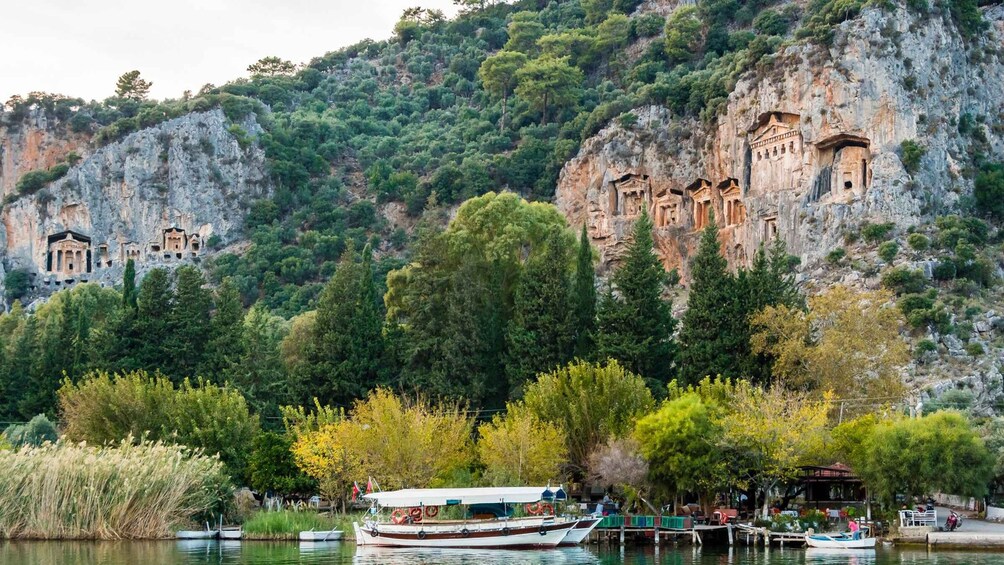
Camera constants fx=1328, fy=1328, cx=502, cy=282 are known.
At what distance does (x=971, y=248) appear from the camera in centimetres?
8581

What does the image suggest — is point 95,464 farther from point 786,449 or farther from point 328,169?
point 328,169

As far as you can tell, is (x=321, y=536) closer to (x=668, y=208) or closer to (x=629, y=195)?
(x=668, y=208)

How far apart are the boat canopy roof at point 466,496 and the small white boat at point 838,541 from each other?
32.7ft

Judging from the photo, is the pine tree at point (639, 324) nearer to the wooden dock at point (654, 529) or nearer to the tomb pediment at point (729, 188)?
the wooden dock at point (654, 529)

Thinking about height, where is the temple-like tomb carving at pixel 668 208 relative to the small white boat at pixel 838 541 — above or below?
above

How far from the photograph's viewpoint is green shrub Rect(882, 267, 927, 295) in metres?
82.8

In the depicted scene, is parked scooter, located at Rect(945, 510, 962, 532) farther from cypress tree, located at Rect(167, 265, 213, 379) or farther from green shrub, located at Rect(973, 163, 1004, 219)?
green shrub, located at Rect(973, 163, 1004, 219)

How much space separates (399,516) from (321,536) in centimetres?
473

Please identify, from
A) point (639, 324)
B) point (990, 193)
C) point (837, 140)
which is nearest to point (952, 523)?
point (639, 324)

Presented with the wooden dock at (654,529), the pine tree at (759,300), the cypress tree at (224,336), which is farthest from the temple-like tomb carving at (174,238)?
the wooden dock at (654,529)

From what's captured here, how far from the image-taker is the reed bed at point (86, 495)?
5253cm

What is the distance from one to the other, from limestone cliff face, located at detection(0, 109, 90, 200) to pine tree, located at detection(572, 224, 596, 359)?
246ft

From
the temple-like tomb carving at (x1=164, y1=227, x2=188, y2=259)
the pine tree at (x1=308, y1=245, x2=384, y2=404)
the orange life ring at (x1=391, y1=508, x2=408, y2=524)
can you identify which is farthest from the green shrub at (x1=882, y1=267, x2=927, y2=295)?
the temple-like tomb carving at (x1=164, y1=227, x2=188, y2=259)

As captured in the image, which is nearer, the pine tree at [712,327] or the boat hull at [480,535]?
the boat hull at [480,535]
